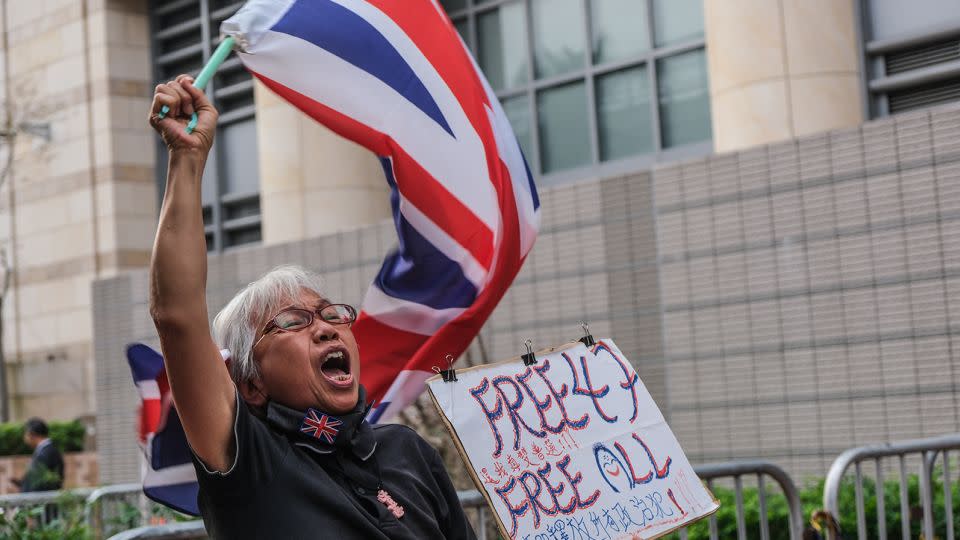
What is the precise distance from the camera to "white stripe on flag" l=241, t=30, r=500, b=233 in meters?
5.21

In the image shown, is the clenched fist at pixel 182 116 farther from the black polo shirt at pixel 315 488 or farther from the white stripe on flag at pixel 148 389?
the white stripe on flag at pixel 148 389

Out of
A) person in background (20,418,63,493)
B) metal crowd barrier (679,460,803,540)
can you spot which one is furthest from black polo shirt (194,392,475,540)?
person in background (20,418,63,493)

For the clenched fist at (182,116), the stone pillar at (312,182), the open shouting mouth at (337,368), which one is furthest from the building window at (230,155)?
the clenched fist at (182,116)

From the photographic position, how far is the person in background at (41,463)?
1217 cm

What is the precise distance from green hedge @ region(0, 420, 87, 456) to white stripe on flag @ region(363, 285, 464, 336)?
49.1 feet

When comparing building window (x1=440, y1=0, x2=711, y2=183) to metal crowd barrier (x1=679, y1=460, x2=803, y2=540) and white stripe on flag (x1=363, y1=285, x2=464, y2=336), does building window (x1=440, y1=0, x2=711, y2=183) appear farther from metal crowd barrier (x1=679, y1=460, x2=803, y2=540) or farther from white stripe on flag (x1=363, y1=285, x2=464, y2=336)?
white stripe on flag (x1=363, y1=285, x2=464, y2=336)

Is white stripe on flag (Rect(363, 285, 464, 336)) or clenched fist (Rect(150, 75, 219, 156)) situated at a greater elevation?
clenched fist (Rect(150, 75, 219, 156))

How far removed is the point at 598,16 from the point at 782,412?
4.81 meters

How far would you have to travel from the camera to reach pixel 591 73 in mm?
13484

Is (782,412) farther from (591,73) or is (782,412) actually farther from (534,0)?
(534,0)

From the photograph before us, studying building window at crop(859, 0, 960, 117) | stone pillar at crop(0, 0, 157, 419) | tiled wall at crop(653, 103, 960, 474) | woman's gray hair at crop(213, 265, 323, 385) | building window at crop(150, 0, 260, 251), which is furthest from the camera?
stone pillar at crop(0, 0, 157, 419)

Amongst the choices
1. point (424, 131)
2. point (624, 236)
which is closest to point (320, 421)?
point (424, 131)

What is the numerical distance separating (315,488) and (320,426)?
167 mm

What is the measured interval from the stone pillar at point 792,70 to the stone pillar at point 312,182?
5.03 metres
